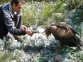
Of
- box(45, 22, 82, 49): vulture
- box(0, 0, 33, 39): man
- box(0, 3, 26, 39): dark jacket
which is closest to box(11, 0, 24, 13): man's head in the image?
box(0, 0, 33, 39): man

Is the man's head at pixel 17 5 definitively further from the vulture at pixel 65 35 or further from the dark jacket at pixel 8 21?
the vulture at pixel 65 35

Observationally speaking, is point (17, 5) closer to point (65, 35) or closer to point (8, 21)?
point (8, 21)

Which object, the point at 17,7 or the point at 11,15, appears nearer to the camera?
the point at 17,7

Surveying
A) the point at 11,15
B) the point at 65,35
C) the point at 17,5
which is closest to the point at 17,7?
the point at 17,5

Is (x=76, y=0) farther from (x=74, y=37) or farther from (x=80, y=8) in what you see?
(x=74, y=37)

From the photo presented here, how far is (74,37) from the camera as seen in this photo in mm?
5379

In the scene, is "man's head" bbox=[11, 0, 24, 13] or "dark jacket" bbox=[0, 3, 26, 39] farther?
"dark jacket" bbox=[0, 3, 26, 39]

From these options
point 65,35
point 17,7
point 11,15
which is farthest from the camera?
point 11,15

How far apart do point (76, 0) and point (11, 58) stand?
2.93 meters

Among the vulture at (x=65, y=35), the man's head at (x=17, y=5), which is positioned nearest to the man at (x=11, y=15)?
the man's head at (x=17, y=5)

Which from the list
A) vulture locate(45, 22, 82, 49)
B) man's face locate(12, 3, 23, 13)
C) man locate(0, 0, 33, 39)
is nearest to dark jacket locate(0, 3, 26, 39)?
man locate(0, 0, 33, 39)

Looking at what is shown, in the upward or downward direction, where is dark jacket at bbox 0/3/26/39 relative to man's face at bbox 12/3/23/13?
downward

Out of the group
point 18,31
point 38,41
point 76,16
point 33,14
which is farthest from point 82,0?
point 18,31

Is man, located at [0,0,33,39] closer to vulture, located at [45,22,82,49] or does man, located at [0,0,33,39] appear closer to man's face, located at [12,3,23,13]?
man's face, located at [12,3,23,13]
